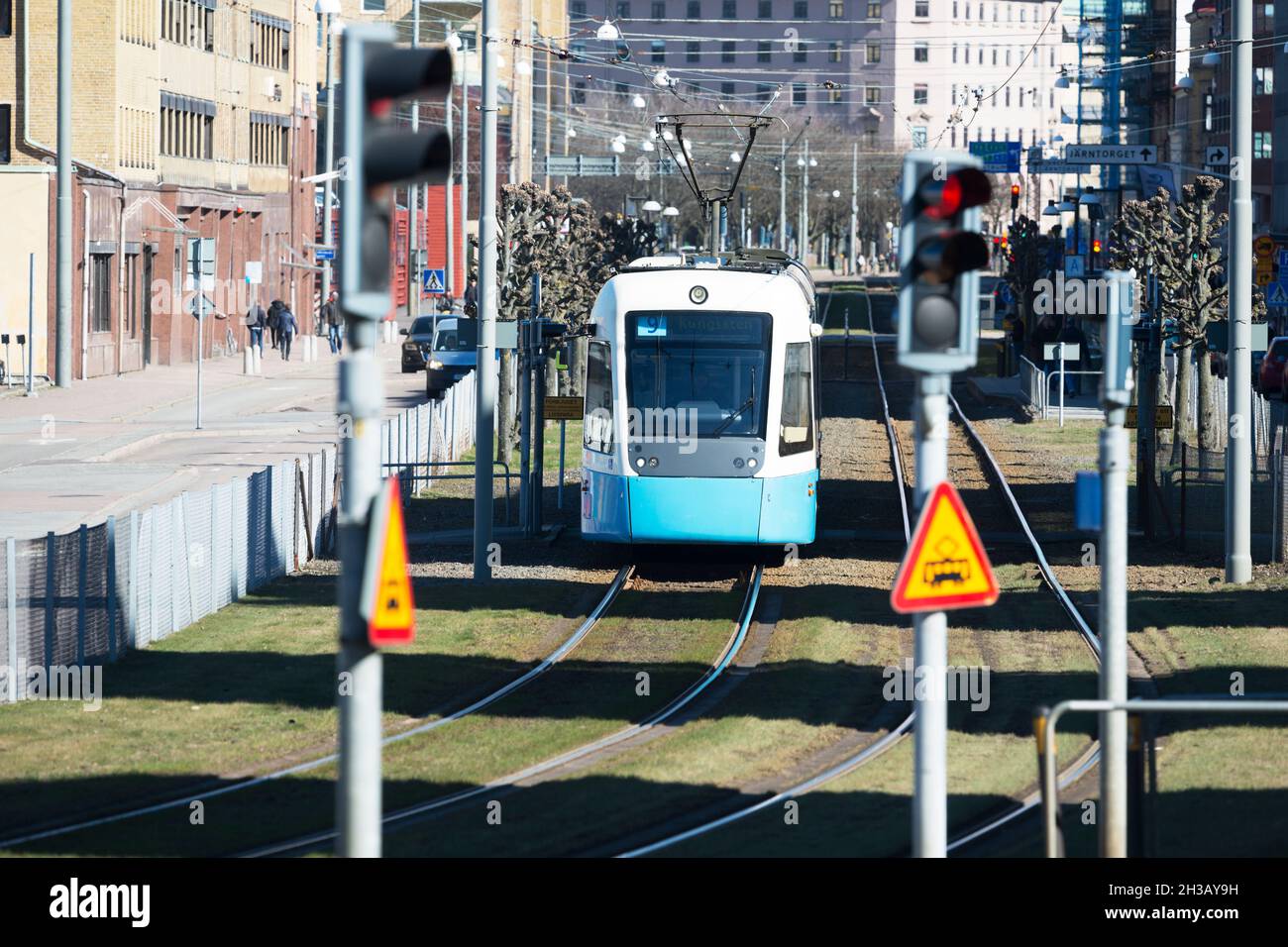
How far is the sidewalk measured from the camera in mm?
30180

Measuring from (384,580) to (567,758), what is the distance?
7.10 m

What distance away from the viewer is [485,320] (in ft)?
74.5

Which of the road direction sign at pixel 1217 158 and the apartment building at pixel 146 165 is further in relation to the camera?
the apartment building at pixel 146 165

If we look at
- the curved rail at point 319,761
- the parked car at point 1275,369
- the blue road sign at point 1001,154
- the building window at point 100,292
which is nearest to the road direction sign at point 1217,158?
the parked car at point 1275,369

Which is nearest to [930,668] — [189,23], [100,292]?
[100,292]

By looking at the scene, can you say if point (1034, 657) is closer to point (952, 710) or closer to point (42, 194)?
point (952, 710)

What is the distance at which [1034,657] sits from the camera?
18.2 metres

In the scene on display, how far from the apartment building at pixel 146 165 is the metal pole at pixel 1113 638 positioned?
43.8 meters

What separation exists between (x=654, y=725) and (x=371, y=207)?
864 cm

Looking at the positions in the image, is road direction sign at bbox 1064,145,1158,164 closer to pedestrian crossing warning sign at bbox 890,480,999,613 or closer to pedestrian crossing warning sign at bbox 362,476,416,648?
→ pedestrian crossing warning sign at bbox 890,480,999,613

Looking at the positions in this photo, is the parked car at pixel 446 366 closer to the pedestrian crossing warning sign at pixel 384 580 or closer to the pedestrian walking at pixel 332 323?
the pedestrian walking at pixel 332 323

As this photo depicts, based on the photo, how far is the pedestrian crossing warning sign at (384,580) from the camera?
7383mm

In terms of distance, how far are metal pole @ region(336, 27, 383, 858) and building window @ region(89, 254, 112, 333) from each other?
4937 centimetres

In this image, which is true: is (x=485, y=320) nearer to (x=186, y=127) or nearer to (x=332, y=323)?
(x=186, y=127)
